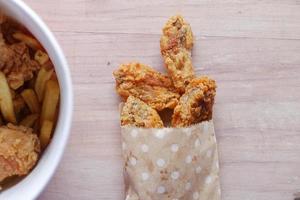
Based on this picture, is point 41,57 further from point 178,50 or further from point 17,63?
point 178,50

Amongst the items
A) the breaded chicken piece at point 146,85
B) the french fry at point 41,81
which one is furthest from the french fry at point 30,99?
the breaded chicken piece at point 146,85

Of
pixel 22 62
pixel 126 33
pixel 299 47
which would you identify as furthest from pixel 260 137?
pixel 22 62

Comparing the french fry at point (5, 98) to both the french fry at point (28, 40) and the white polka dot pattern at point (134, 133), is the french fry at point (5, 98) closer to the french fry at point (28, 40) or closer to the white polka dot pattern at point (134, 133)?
the french fry at point (28, 40)

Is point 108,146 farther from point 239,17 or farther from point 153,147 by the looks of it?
point 239,17

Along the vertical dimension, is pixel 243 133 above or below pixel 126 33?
below

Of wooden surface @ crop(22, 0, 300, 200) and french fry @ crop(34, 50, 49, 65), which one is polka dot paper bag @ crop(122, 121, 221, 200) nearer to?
wooden surface @ crop(22, 0, 300, 200)

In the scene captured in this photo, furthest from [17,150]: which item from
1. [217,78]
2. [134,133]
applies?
[217,78]
